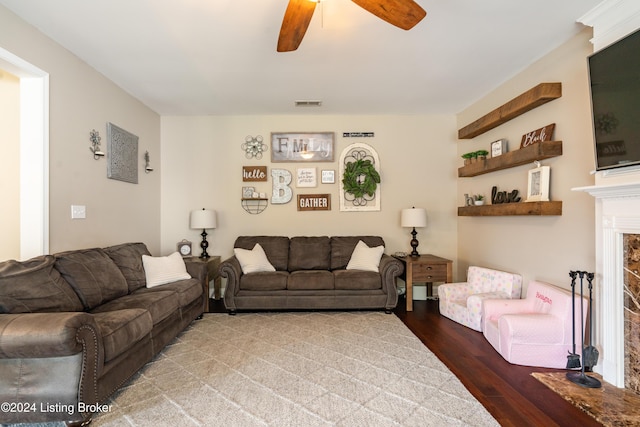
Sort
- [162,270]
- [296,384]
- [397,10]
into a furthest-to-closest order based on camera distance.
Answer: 1. [162,270]
2. [296,384]
3. [397,10]

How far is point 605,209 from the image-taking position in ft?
7.30

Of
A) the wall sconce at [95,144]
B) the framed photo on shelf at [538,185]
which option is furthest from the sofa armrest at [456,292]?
the wall sconce at [95,144]

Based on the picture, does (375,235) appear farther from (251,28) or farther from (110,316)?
(110,316)

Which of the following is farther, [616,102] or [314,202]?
[314,202]

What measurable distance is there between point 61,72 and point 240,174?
7.46ft

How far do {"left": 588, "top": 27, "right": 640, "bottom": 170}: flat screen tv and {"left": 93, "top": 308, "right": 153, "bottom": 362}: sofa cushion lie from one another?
339cm

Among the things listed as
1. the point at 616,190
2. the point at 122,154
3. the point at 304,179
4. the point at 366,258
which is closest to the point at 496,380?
the point at 616,190

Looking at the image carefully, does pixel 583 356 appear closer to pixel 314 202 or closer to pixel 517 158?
pixel 517 158

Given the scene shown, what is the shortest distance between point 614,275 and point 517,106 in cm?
171

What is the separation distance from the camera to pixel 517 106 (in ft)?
10.0

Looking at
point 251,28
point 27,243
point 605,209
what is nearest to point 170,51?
point 251,28

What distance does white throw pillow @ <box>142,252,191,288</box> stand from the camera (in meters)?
3.21

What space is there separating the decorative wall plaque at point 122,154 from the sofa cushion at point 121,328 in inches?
72.9

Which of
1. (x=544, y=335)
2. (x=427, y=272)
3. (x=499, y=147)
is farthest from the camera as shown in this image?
(x=427, y=272)
